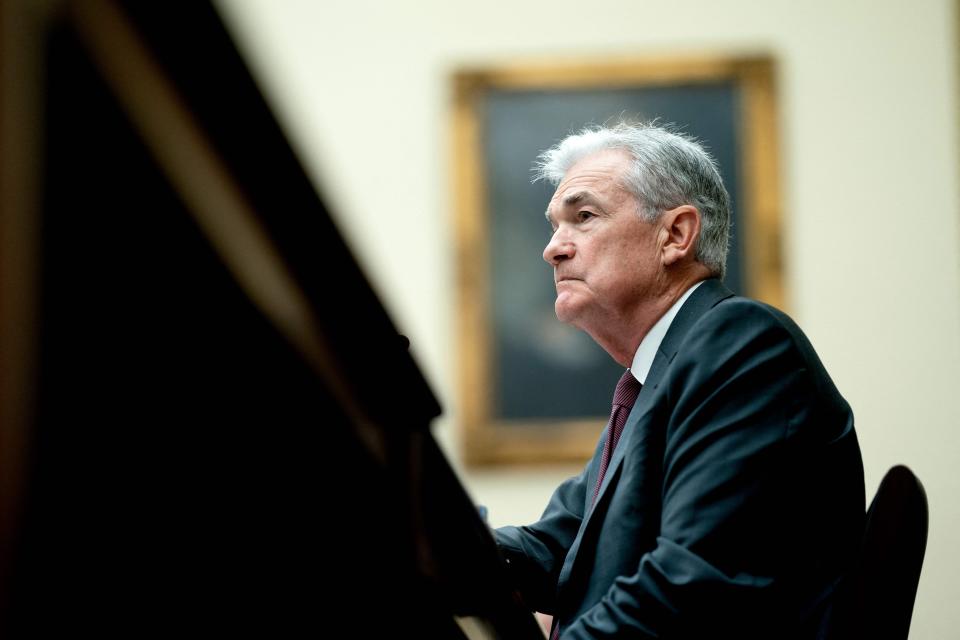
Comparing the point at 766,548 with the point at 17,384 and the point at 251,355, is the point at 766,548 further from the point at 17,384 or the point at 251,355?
the point at 17,384

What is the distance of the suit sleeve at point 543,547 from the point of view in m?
2.02


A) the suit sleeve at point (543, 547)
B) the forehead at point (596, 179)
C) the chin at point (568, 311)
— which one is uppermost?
the forehead at point (596, 179)

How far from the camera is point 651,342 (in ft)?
6.46

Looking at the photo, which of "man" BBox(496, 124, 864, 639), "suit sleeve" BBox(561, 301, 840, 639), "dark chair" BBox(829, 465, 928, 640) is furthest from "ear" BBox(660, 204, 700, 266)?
"dark chair" BBox(829, 465, 928, 640)

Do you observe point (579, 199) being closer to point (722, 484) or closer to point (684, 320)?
point (684, 320)

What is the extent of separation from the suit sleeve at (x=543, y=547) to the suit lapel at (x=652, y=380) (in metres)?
0.23

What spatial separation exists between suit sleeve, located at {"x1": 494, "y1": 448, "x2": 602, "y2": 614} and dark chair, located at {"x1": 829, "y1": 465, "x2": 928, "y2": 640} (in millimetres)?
673

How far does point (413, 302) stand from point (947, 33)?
7.63 ft

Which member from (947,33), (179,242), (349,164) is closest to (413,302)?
(349,164)

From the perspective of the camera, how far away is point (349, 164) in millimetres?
4133

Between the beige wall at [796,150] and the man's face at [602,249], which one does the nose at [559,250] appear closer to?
the man's face at [602,249]

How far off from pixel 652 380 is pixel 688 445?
25cm

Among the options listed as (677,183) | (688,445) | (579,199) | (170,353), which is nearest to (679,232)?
(677,183)

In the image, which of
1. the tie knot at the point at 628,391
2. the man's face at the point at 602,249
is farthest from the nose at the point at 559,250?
the tie knot at the point at 628,391
